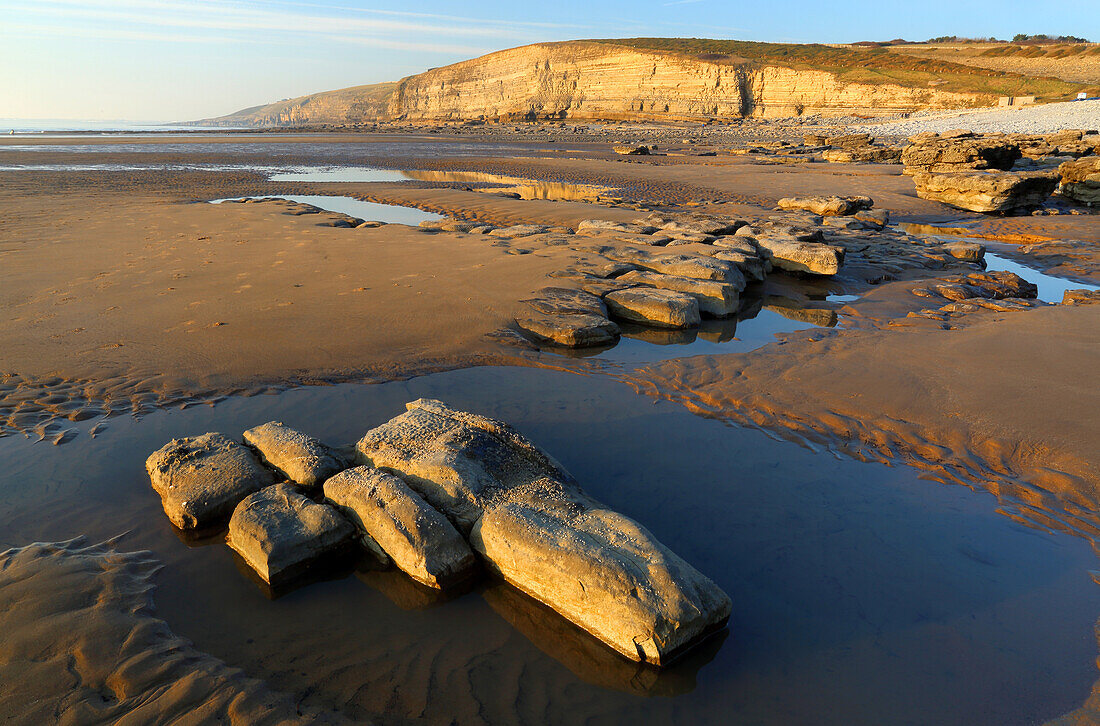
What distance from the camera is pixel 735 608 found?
3.06m

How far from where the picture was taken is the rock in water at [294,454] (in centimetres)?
360

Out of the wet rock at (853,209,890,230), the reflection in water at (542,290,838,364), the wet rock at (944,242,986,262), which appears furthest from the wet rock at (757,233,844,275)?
the wet rock at (853,209,890,230)

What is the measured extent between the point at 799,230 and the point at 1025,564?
8.48 metres

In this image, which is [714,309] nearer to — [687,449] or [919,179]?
[687,449]

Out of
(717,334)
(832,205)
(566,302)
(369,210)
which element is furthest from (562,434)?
(832,205)

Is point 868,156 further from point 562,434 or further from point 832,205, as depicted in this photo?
point 562,434

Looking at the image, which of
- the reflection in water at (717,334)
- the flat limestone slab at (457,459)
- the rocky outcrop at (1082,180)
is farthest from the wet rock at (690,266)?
the rocky outcrop at (1082,180)

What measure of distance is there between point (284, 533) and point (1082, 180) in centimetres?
1981

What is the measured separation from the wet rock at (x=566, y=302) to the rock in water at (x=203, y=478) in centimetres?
390

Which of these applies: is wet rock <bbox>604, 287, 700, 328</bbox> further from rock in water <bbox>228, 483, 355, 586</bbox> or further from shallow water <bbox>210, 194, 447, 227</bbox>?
shallow water <bbox>210, 194, 447, 227</bbox>

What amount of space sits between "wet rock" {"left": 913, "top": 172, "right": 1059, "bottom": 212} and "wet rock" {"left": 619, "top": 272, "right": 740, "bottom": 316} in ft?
35.9

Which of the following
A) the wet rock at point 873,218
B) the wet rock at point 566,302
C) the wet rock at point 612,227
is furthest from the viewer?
the wet rock at point 873,218

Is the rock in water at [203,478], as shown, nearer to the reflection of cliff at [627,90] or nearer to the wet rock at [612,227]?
the wet rock at [612,227]

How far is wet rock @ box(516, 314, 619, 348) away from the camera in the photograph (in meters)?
6.40
